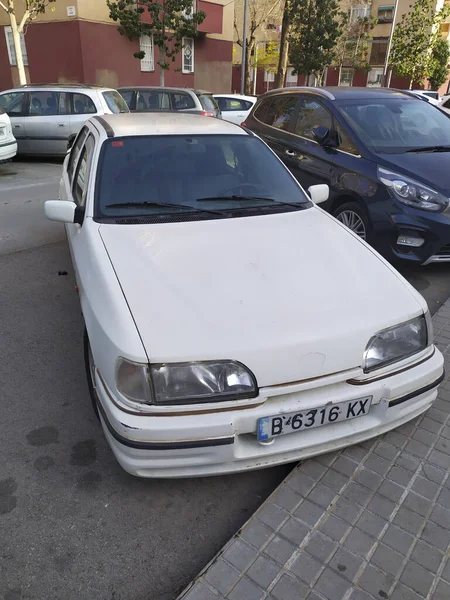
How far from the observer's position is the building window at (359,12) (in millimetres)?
37812

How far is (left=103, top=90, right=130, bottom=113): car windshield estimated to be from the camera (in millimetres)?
10281

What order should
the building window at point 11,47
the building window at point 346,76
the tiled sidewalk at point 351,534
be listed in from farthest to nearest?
the building window at point 346,76 < the building window at point 11,47 < the tiled sidewalk at point 351,534

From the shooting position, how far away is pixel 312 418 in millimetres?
2168

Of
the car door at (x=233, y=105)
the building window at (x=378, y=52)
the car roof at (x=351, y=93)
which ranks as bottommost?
the car door at (x=233, y=105)

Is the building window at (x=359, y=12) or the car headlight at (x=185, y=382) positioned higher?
the building window at (x=359, y=12)

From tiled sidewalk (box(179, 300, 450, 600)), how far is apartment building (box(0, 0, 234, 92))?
760 inches

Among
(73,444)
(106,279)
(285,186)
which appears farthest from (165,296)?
(285,186)

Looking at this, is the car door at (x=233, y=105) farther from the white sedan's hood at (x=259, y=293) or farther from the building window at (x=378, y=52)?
the building window at (x=378, y=52)

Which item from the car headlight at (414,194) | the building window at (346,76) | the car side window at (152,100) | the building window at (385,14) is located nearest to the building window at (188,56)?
the car side window at (152,100)

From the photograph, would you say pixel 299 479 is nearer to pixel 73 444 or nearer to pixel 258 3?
pixel 73 444

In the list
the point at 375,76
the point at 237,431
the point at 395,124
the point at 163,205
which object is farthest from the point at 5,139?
the point at 375,76

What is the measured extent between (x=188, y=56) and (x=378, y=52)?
23.4 meters

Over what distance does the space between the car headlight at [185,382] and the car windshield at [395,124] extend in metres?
3.69

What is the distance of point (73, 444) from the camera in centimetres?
268
